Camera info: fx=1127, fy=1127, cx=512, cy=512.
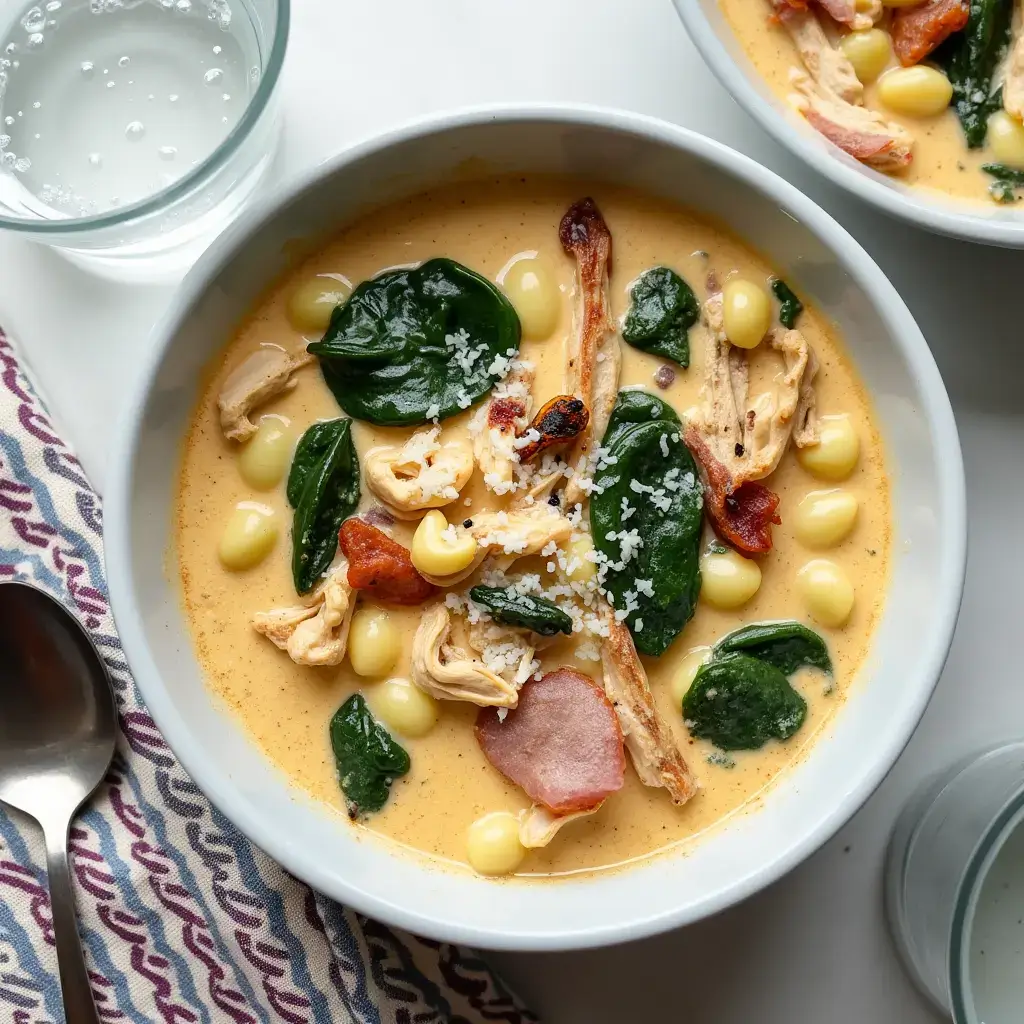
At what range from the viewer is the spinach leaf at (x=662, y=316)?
5.89ft

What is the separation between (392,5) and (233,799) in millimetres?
1358

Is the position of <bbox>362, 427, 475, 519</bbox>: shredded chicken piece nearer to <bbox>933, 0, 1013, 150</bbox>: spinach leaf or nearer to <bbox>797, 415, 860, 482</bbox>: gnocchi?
<bbox>797, 415, 860, 482</bbox>: gnocchi

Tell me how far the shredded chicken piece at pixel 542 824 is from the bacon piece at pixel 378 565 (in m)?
0.40

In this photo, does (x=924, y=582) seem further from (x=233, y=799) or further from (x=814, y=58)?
(x=233, y=799)

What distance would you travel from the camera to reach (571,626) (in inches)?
68.8

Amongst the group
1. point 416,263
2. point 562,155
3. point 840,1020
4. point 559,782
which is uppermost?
point 562,155

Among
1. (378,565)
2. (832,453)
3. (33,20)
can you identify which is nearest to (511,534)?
(378,565)

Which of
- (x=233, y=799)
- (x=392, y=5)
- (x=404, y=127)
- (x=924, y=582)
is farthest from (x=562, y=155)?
(x=233, y=799)

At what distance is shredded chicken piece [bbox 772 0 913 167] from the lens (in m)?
1.87

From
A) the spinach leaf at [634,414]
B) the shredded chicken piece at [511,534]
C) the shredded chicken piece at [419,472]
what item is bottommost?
the shredded chicken piece at [511,534]

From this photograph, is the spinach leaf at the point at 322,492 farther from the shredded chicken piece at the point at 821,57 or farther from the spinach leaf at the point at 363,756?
the shredded chicken piece at the point at 821,57

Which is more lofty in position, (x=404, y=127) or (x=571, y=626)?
(x=404, y=127)

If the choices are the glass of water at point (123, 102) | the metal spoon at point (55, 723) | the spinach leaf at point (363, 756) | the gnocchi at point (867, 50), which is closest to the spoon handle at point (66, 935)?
the metal spoon at point (55, 723)

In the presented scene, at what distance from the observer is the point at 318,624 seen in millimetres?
1757
